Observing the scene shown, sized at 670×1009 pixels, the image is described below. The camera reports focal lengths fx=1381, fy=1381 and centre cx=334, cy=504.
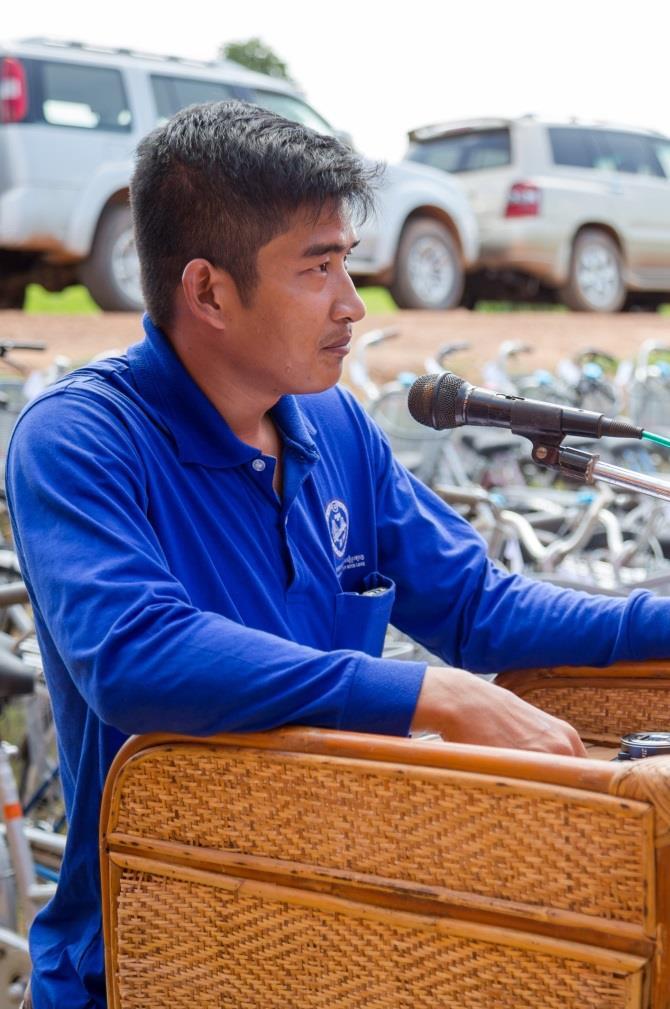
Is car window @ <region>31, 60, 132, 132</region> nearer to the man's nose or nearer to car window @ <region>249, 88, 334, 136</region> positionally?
car window @ <region>249, 88, 334, 136</region>

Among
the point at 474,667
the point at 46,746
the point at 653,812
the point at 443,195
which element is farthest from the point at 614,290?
the point at 653,812

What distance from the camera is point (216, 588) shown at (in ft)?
5.53

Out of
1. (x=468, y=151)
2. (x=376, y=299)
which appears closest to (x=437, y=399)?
(x=468, y=151)

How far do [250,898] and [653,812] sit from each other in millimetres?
461

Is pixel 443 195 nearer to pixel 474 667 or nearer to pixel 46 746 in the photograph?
pixel 46 746

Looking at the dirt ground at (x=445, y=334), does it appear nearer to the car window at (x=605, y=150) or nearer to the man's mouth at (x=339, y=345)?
the car window at (x=605, y=150)

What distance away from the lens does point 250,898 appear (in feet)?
4.83

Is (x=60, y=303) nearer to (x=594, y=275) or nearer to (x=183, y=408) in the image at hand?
(x=594, y=275)

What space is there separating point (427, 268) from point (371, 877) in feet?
31.5

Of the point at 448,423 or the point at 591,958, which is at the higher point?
the point at 448,423

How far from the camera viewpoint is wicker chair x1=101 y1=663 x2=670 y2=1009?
50.4 inches

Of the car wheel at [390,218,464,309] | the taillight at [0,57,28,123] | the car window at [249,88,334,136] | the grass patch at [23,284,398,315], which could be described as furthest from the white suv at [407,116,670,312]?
the taillight at [0,57,28,123]

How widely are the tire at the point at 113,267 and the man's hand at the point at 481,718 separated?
24.2 feet

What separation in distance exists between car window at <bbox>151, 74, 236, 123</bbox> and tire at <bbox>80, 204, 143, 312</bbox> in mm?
836
